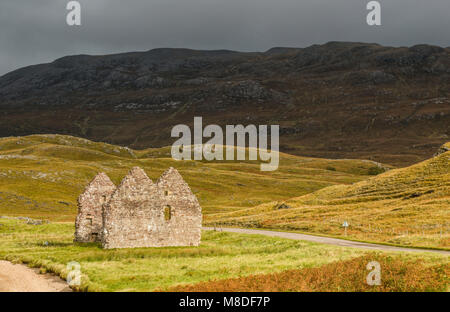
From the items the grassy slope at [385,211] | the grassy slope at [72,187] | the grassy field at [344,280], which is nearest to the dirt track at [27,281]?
the grassy field at [344,280]

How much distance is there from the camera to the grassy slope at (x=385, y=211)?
5838cm

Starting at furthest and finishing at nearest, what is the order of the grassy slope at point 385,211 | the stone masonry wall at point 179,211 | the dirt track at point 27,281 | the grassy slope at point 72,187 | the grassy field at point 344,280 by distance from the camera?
the grassy slope at point 72,187 → the grassy slope at point 385,211 → the stone masonry wall at point 179,211 → the dirt track at point 27,281 → the grassy field at point 344,280

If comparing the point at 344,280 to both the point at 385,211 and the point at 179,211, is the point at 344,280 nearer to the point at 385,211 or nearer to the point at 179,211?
the point at 179,211

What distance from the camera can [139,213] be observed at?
4372 centimetres

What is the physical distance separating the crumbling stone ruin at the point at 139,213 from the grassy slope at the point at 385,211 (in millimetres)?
22853

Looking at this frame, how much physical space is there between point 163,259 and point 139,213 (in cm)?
710

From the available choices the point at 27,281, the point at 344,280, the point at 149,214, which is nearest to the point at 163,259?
the point at 149,214

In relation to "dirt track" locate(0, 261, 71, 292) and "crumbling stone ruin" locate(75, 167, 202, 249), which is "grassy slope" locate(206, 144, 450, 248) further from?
"dirt track" locate(0, 261, 71, 292)

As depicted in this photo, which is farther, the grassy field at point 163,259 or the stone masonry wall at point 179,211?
the stone masonry wall at point 179,211

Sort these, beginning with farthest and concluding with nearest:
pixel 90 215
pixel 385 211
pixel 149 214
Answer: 1. pixel 385 211
2. pixel 90 215
3. pixel 149 214

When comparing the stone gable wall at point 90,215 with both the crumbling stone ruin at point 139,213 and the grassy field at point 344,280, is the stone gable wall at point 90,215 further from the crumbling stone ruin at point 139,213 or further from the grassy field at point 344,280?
the grassy field at point 344,280

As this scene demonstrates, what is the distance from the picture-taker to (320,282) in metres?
26.3

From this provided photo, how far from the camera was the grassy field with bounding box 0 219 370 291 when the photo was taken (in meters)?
28.9
